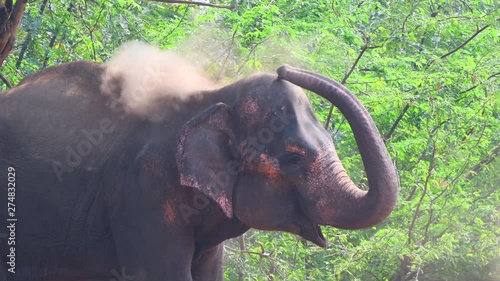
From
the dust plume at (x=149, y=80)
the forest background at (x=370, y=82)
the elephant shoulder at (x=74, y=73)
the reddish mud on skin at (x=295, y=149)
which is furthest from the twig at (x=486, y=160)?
the reddish mud on skin at (x=295, y=149)

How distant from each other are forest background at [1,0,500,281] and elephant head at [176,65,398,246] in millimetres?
2717

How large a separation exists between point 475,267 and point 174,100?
23.6 ft

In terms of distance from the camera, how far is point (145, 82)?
6273mm

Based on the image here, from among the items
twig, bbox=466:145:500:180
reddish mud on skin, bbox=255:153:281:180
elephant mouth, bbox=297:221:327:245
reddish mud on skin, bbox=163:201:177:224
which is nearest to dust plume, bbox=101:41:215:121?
reddish mud on skin, bbox=163:201:177:224

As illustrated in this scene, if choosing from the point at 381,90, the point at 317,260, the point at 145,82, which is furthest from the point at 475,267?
the point at 145,82

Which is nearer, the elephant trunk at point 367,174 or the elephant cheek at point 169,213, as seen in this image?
the elephant trunk at point 367,174

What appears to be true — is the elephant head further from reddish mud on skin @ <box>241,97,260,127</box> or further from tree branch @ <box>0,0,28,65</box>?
tree branch @ <box>0,0,28,65</box>

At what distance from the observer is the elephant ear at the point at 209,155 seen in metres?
5.62

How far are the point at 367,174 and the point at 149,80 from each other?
1.77 m

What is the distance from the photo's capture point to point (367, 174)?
5.09 m

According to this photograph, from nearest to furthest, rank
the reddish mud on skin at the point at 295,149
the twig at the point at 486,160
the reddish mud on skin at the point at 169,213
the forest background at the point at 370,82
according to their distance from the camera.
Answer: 1. the reddish mud on skin at the point at 295,149
2. the reddish mud on skin at the point at 169,213
3. the forest background at the point at 370,82
4. the twig at the point at 486,160

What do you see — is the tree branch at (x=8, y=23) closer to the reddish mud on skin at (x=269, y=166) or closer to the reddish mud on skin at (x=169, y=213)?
the reddish mud on skin at (x=169, y=213)

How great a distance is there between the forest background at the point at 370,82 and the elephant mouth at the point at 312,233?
307 centimetres

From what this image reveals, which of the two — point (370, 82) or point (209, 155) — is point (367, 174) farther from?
point (370, 82)
